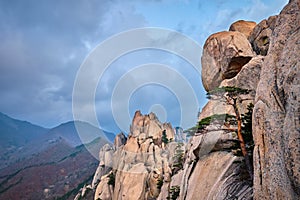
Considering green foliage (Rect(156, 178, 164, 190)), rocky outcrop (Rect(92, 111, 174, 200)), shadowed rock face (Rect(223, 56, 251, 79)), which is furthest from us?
rocky outcrop (Rect(92, 111, 174, 200))

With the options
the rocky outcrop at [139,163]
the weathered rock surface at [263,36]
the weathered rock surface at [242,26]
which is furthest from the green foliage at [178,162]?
the weathered rock surface at [242,26]

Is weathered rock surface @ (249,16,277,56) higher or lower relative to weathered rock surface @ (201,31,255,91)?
higher

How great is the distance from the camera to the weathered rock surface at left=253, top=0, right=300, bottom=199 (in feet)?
18.9

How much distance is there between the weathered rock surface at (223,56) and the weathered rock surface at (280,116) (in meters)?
10.9

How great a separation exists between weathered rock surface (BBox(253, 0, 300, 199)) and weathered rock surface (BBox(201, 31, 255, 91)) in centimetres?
1085

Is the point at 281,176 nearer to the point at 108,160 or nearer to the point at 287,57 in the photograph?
the point at 287,57

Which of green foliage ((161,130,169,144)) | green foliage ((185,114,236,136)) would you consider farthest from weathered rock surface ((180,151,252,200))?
green foliage ((161,130,169,144))

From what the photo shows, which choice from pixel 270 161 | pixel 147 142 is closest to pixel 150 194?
pixel 147 142

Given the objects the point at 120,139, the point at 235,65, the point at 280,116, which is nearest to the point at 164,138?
the point at 120,139

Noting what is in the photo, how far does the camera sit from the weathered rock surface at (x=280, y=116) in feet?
18.9

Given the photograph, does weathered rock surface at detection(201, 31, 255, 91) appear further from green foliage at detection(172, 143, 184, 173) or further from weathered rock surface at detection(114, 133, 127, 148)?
weathered rock surface at detection(114, 133, 127, 148)

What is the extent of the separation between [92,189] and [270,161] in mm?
61251

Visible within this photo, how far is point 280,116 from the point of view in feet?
22.1

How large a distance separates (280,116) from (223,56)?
531 inches
